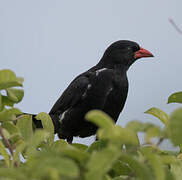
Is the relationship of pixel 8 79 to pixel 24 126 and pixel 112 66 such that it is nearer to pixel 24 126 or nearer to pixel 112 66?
pixel 24 126

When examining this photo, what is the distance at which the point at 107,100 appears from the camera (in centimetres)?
405

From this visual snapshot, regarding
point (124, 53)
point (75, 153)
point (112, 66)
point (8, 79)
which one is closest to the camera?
point (75, 153)

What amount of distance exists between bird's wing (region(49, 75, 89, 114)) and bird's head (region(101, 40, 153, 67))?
48 centimetres

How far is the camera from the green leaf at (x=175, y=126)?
56cm

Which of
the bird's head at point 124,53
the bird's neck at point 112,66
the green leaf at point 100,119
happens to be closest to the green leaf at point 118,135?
the green leaf at point 100,119

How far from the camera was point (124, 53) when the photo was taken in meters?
4.64

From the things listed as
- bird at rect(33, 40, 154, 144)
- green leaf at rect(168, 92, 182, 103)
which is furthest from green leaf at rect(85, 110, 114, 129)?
bird at rect(33, 40, 154, 144)

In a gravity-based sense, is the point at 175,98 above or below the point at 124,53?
above

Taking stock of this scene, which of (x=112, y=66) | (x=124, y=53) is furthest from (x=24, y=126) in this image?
(x=124, y=53)

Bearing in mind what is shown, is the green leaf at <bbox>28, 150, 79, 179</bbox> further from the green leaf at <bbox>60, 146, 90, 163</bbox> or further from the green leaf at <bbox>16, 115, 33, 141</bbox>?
the green leaf at <bbox>16, 115, 33, 141</bbox>

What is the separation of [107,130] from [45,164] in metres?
0.09

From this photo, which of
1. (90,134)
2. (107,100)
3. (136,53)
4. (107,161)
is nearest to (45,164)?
(107,161)

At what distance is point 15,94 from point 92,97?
3130mm

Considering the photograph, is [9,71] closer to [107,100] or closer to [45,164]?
[45,164]
